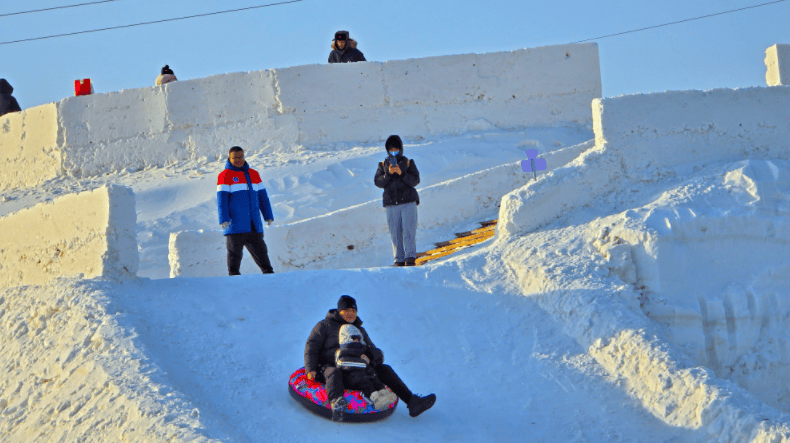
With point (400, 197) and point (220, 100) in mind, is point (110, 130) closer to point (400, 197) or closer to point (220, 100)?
point (220, 100)

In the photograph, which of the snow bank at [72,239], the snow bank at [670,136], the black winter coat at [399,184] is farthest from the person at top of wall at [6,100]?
the snow bank at [670,136]

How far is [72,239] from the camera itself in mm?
6719

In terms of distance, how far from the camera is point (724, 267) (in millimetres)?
6832

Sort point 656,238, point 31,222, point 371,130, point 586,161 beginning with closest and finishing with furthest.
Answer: point 656,238 < point 31,222 < point 586,161 < point 371,130

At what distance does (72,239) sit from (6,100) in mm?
10899

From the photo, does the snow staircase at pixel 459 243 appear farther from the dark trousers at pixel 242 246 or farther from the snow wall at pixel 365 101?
the snow wall at pixel 365 101

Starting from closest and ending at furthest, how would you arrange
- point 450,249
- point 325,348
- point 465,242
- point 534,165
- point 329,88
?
point 325,348
point 450,249
point 465,242
point 534,165
point 329,88

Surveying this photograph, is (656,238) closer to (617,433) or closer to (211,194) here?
(617,433)

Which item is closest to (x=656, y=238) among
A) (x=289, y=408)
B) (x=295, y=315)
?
(x=295, y=315)

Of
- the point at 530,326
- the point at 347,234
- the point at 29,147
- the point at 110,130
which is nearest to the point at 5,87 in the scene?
the point at 29,147

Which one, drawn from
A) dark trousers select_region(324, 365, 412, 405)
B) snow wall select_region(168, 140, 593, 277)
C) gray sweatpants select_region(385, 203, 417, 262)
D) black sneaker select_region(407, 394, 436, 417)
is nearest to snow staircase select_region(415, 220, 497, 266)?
gray sweatpants select_region(385, 203, 417, 262)

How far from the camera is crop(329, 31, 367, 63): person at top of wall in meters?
14.2

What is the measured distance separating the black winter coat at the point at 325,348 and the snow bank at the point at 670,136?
117 inches

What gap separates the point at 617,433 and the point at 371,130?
30.3 feet
